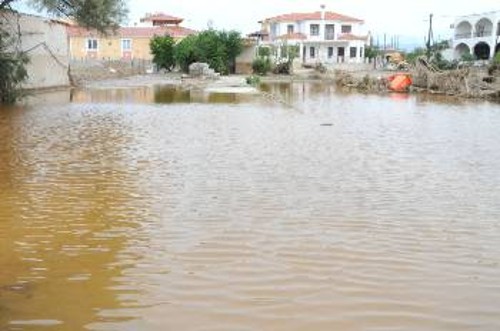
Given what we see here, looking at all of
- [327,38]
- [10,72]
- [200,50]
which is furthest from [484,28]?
[10,72]

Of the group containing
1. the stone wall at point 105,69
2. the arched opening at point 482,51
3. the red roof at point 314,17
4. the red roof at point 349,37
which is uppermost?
the red roof at point 314,17

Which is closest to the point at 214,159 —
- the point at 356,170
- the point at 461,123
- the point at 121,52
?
the point at 356,170

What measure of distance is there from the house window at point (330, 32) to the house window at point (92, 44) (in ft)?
101

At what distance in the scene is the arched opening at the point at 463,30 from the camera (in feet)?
291

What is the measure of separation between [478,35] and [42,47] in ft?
207

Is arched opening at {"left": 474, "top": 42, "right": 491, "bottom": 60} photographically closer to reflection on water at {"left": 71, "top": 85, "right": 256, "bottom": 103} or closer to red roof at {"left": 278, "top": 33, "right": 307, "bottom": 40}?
red roof at {"left": 278, "top": 33, "right": 307, "bottom": 40}

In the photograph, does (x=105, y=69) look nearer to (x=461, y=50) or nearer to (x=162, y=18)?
(x=162, y=18)

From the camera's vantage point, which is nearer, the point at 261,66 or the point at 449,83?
the point at 449,83

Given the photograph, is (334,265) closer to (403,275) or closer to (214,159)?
(403,275)

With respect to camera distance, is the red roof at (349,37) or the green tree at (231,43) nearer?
the green tree at (231,43)

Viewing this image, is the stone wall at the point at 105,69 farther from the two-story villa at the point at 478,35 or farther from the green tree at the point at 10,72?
the two-story villa at the point at 478,35

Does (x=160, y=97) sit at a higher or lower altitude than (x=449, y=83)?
lower

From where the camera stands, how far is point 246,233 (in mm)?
7707

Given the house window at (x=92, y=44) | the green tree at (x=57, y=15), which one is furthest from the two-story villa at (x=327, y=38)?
the green tree at (x=57, y=15)
